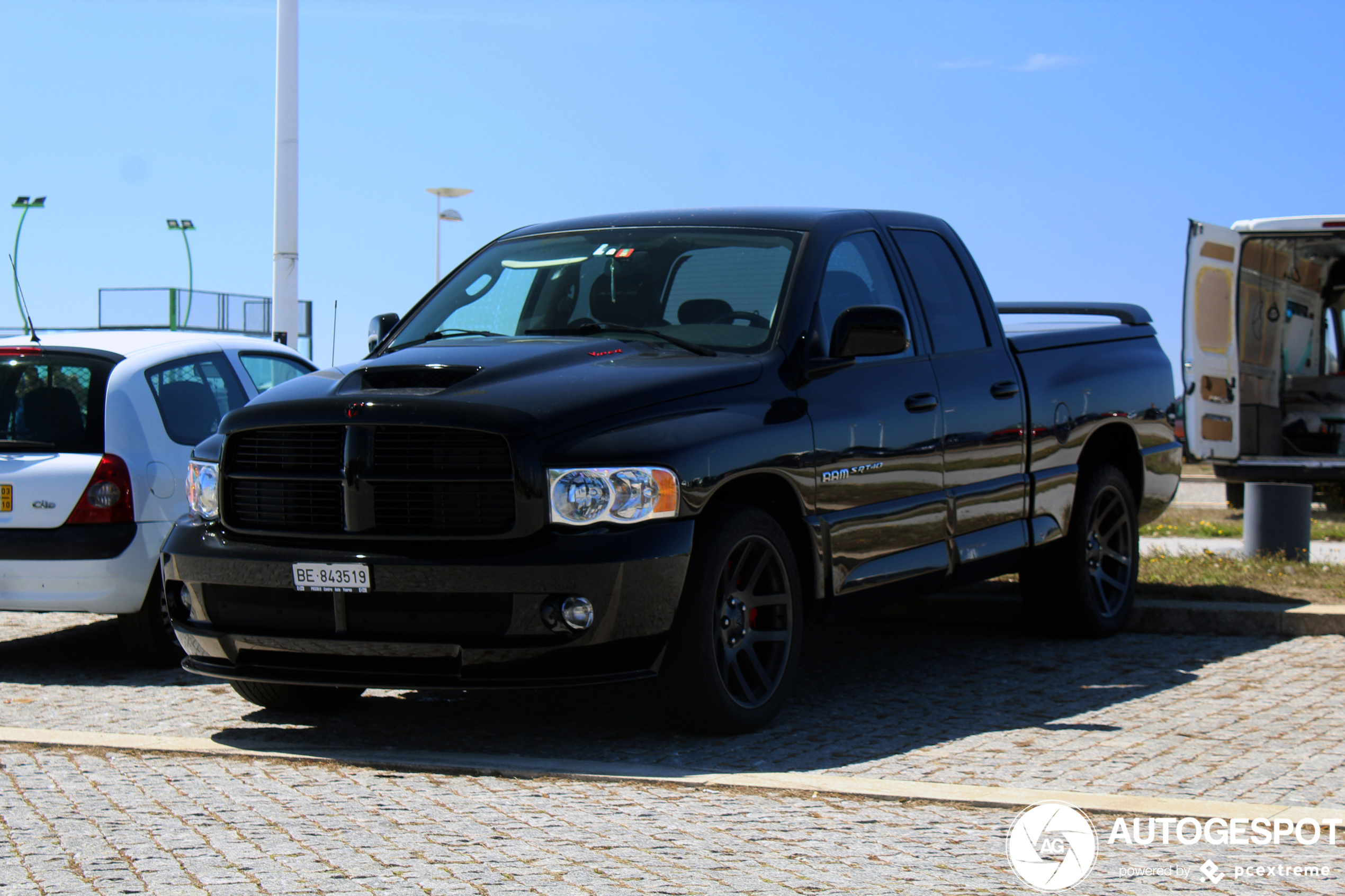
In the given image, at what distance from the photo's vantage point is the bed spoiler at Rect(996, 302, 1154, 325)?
9.88 m

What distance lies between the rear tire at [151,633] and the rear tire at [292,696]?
120 cm

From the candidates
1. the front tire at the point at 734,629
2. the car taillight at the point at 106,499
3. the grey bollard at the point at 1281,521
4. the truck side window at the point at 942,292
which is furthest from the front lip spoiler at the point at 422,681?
the grey bollard at the point at 1281,521

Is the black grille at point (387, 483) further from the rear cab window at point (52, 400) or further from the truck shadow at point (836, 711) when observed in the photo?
the rear cab window at point (52, 400)

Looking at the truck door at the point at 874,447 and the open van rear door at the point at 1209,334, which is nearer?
the truck door at the point at 874,447

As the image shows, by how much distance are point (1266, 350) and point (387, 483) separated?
1410 centimetres

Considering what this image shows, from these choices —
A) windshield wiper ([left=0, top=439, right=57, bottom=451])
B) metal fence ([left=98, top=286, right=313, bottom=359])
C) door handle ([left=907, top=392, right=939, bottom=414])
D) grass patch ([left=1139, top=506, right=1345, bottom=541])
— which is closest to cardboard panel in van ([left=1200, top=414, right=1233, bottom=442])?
grass patch ([left=1139, top=506, right=1345, bottom=541])

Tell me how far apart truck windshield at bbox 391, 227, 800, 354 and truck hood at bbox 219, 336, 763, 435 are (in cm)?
31

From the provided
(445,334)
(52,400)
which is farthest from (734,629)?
(52,400)

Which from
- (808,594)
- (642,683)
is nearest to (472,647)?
(642,683)

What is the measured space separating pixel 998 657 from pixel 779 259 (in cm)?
265

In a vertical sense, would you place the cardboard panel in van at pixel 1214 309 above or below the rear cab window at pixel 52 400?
above

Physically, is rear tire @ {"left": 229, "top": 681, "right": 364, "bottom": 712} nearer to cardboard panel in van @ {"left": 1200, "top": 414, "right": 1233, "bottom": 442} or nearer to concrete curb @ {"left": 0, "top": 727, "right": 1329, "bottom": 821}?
concrete curb @ {"left": 0, "top": 727, "right": 1329, "bottom": 821}

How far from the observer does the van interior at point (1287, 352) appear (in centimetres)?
1720

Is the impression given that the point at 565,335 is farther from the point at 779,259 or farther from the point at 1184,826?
the point at 1184,826
